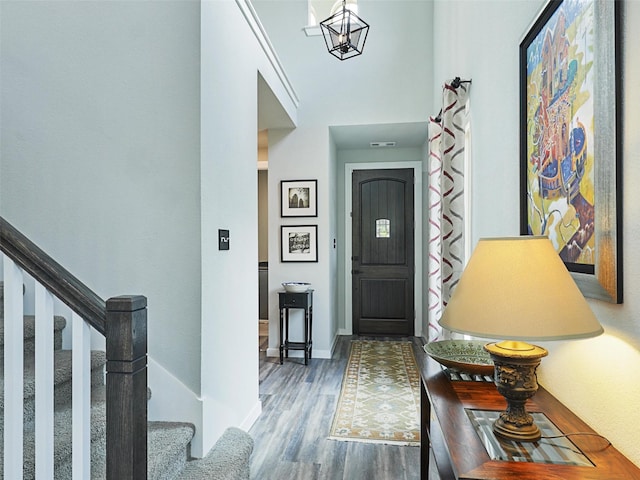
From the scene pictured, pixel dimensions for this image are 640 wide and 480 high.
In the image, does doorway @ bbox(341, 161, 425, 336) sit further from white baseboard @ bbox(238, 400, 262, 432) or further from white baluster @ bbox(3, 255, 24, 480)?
white baluster @ bbox(3, 255, 24, 480)

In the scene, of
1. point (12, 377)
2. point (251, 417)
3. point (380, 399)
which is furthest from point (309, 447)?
point (12, 377)

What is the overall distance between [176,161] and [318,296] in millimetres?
2899

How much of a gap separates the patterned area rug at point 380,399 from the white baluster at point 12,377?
1.94m

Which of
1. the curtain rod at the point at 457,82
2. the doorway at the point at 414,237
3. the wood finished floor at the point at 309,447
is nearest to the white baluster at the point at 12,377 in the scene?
the wood finished floor at the point at 309,447

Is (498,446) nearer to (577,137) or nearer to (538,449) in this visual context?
(538,449)

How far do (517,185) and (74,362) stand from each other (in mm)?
1771

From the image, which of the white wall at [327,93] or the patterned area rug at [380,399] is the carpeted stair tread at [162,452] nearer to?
the patterned area rug at [380,399]

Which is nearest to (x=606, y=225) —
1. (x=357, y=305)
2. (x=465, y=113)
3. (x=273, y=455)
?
(x=465, y=113)

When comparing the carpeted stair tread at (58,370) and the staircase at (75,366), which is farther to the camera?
the carpeted stair tread at (58,370)

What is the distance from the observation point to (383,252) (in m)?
5.57

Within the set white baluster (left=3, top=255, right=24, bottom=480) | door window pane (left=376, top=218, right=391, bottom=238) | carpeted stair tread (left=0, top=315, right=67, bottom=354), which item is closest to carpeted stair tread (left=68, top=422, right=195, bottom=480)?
white baluster (left=3, top=255, right=24, bottom=480)

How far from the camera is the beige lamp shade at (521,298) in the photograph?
0.96 meters

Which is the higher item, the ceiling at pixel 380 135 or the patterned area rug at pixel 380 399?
the ceiling at pixel 380 135

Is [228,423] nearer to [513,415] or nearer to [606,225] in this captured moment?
[513,415]
